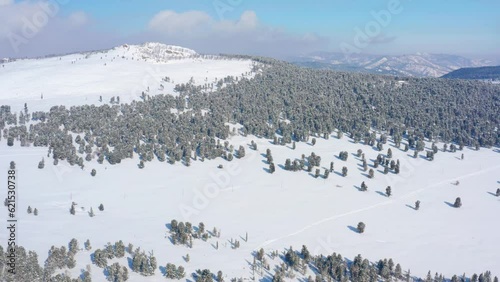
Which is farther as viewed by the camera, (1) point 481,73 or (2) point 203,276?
(1) point 481,73

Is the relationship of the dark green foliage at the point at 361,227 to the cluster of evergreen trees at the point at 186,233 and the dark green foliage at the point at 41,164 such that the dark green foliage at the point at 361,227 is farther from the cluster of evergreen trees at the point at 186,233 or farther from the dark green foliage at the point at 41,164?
the dark green foliage at the point at 41,164

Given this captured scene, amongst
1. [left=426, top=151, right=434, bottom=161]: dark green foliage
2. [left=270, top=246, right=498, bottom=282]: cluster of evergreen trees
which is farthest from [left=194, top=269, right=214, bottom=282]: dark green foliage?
[left=426, top=151, right=434, bottom=161]: dark green foliage

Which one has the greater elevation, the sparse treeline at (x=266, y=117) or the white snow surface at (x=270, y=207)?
the sparse treeline at (x=266, y=117)

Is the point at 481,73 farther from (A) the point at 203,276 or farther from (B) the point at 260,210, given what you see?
(A) the point at 203,276

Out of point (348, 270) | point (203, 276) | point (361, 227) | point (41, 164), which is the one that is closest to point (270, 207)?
point (361, 227)

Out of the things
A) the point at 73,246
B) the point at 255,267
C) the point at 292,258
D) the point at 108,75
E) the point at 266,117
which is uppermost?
the point at 108,75

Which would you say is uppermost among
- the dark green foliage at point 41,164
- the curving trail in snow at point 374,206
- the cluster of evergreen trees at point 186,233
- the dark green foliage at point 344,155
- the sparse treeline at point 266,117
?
the sparse treeline at point 266,117

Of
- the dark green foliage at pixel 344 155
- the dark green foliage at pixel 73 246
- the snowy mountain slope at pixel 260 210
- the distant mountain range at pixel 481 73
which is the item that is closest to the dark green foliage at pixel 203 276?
the snowy mountain slope at pixel 260 210

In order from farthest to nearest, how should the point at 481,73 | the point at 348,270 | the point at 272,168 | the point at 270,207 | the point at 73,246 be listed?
1. the point at 481,73
2. the point at 272,168
3. the point at 270,207
4. the point at 348,270
5. the point at 73,246
